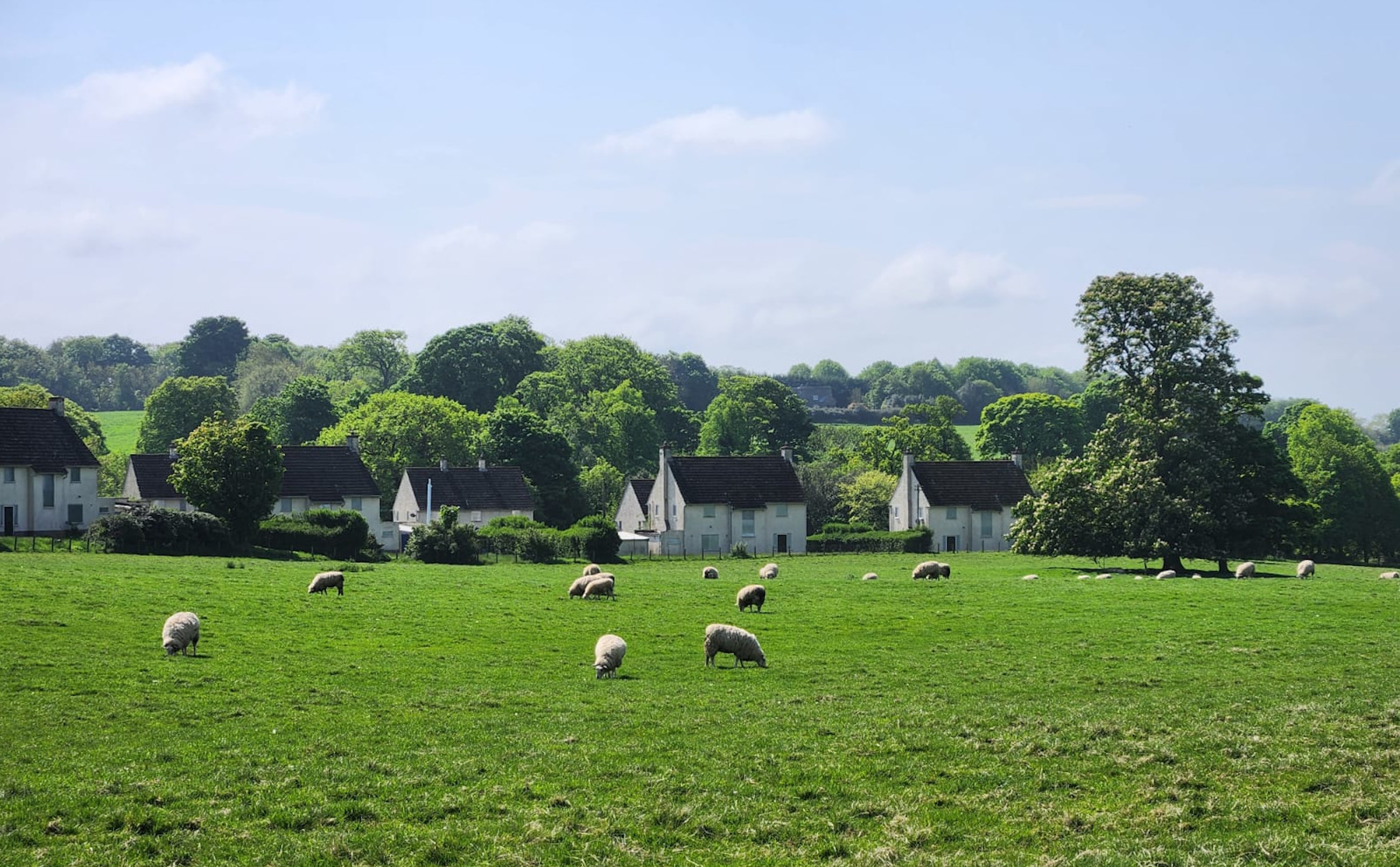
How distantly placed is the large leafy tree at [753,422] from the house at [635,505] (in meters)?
31.2

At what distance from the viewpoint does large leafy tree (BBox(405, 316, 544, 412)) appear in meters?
146

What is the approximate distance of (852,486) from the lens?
112 m

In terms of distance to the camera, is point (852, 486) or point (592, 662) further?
point (852, 486)

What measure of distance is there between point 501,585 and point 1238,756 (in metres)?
33.1

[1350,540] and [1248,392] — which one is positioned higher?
[1248,392]

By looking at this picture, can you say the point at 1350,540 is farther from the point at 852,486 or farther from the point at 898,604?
the point at 898,604

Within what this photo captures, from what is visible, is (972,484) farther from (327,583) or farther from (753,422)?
(327,583)

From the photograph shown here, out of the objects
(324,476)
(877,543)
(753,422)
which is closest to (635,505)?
(877,543)

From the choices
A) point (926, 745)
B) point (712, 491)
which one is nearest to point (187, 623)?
point (926, 745)

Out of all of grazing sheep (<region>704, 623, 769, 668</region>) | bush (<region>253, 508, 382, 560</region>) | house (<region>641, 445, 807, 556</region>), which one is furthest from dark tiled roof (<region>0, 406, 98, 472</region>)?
grazing sheep (<region>704, 623, 769, 668</region>)

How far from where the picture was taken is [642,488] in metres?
107

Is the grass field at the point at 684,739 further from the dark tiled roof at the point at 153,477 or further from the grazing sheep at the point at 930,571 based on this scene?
the dark tiled roof at the point at 153,477

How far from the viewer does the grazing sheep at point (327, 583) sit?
41.8 m

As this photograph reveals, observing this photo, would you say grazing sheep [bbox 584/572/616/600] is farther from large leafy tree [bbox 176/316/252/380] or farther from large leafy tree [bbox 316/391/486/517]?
large leafy tree [bbox 176/316/252/380]
